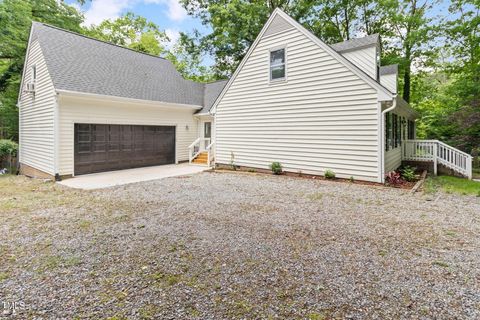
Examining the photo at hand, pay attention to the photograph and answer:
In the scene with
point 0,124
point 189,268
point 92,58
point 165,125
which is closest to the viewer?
point 189,268

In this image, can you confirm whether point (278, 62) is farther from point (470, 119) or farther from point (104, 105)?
point (470, 119)

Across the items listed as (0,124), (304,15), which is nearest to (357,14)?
(304,15)

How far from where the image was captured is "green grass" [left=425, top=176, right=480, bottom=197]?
715 centimetres

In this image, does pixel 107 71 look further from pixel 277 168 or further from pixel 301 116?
pixel 301 116

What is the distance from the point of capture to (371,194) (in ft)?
22.1

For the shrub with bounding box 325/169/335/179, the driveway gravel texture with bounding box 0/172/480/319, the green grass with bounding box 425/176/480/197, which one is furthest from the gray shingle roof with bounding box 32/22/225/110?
the green grass with bounding box 425/176/480/197

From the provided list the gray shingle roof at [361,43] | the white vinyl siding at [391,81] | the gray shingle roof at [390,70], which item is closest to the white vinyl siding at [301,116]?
the gray shingle roof at [361,43]

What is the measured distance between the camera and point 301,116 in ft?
30.6

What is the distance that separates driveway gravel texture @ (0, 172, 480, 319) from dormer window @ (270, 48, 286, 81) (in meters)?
5.64

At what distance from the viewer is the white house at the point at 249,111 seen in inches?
324

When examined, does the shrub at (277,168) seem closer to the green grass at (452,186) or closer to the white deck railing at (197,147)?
the green grass at (452,186)

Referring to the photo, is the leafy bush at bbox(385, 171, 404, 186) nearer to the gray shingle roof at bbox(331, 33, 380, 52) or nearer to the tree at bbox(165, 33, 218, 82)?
the gray shingle roof at bbox(331, 33, 380, 52)

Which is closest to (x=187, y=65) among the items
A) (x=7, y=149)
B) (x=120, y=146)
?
(x=7, y=149)

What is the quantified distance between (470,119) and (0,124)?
25.6 meters
